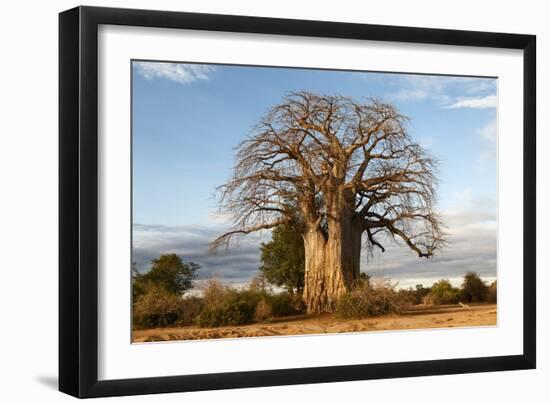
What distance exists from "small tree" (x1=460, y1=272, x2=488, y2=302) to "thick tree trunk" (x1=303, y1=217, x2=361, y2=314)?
1072 mm

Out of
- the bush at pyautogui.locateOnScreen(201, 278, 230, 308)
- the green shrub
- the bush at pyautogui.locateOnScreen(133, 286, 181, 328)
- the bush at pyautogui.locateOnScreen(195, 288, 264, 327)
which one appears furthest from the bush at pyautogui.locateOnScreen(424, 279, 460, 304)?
the bush at pyautogui.locateOnScreen(133, 286, 181, 328)

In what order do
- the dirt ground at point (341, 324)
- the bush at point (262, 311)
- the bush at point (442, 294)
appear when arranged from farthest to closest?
the bush at point (442, 294)
the bush at point (262, 311)
the dirt ground at point (341, 324)

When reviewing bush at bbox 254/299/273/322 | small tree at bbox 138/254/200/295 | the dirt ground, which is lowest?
the dirt ground

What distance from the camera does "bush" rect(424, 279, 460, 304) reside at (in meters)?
8.93

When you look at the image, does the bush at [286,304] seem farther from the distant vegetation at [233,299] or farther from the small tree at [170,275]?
the small tree at [170,275]

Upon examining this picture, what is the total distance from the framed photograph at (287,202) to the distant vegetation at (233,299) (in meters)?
0.01

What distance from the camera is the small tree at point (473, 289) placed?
905cm

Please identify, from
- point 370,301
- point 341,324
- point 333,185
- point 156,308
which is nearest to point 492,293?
point 370,301

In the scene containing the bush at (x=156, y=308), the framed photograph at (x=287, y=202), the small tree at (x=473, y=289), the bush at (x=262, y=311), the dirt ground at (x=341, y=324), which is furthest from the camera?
the small tree at (x=473, y=289)

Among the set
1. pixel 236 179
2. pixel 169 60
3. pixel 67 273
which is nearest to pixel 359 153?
pixel 236 179

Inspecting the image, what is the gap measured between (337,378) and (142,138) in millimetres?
2578

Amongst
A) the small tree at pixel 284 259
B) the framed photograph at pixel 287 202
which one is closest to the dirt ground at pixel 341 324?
the framed photograph at pixel 287 202

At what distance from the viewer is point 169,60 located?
803cm

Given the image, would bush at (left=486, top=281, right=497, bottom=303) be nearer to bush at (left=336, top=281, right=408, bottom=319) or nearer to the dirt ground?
the dirt ground
